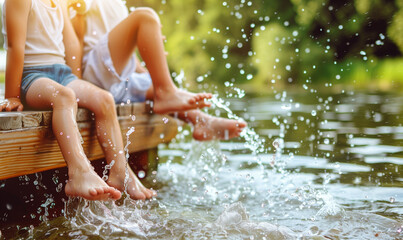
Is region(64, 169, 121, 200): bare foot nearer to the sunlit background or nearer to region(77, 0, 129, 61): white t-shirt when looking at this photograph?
the sunlit background

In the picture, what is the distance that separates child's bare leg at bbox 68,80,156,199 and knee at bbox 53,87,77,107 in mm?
220

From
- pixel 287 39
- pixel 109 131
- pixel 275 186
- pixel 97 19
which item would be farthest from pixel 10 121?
pixel 287 39

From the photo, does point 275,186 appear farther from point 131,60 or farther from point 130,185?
point 131,60

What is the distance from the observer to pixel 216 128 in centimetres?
343

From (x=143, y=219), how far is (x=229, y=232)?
46 cm

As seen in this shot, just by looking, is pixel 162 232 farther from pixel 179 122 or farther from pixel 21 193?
pixel 179 122

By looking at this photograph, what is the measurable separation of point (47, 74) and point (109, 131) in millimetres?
491

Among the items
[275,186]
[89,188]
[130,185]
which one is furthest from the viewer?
[275,186]

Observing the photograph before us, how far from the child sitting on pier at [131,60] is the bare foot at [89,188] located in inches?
39.3

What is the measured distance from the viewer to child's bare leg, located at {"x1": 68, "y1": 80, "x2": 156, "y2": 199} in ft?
8.52

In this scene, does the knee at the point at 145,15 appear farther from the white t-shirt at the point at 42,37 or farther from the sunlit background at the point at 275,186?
the sunlit background at the point at 275,186

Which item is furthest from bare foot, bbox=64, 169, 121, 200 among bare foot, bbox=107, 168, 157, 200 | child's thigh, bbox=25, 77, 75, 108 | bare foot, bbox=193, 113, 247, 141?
bare foot, bbox=193, 113, 247, 141

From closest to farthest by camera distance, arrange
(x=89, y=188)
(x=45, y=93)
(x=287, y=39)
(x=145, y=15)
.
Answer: (x=89, y=188) < (x=45, y=93) < (x=145, y=15) < (x=287, y=39)

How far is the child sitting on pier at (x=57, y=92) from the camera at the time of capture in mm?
2324
